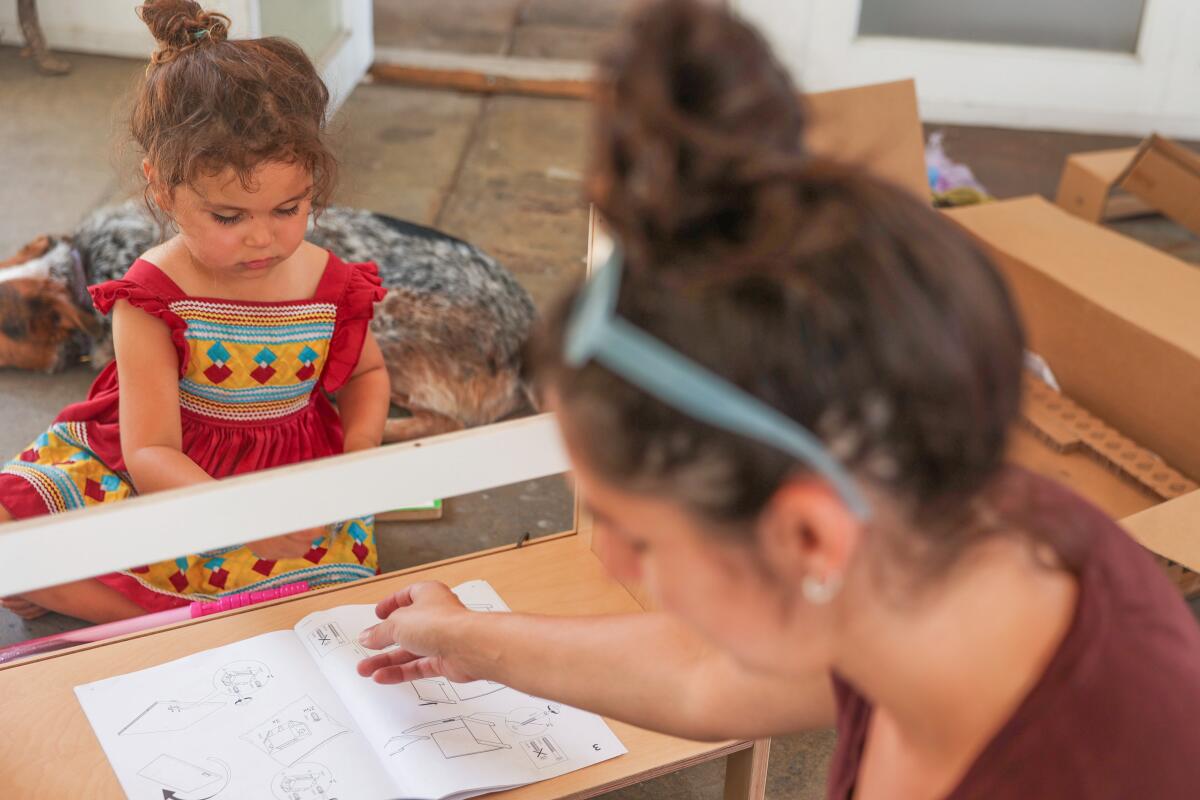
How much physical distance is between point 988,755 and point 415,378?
1.65 m

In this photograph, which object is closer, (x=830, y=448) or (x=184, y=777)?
(x=830, y=448)

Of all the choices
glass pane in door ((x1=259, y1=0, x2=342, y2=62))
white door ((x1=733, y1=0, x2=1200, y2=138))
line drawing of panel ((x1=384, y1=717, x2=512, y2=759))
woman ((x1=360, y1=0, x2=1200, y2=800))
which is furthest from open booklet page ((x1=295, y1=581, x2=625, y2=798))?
white door ((x1=733, y1=0, x2=1200, y2=138))

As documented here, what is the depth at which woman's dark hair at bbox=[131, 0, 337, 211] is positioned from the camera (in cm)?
146

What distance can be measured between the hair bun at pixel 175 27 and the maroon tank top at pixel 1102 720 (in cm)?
123

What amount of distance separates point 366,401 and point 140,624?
18.1 inches

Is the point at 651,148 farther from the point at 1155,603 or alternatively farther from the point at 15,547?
the point at 15,547

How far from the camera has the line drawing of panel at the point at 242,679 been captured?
A: 126 centimetres

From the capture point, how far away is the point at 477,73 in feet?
13.3

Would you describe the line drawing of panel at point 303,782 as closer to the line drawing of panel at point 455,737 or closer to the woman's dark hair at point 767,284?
the line drawing of panel at point 455,737

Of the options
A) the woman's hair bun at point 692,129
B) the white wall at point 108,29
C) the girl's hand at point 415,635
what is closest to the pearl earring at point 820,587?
the woman's hair bun at point 692,129

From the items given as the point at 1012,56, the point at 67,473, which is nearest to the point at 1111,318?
the point at 67,473

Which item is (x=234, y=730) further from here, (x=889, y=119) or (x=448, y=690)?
(x=889, y=119)

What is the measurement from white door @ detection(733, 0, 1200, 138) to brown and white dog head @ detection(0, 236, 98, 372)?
2.28 meters

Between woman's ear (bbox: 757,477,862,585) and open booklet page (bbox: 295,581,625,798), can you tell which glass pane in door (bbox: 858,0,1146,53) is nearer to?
open booklet page (bbox: 295,581,625,798)
